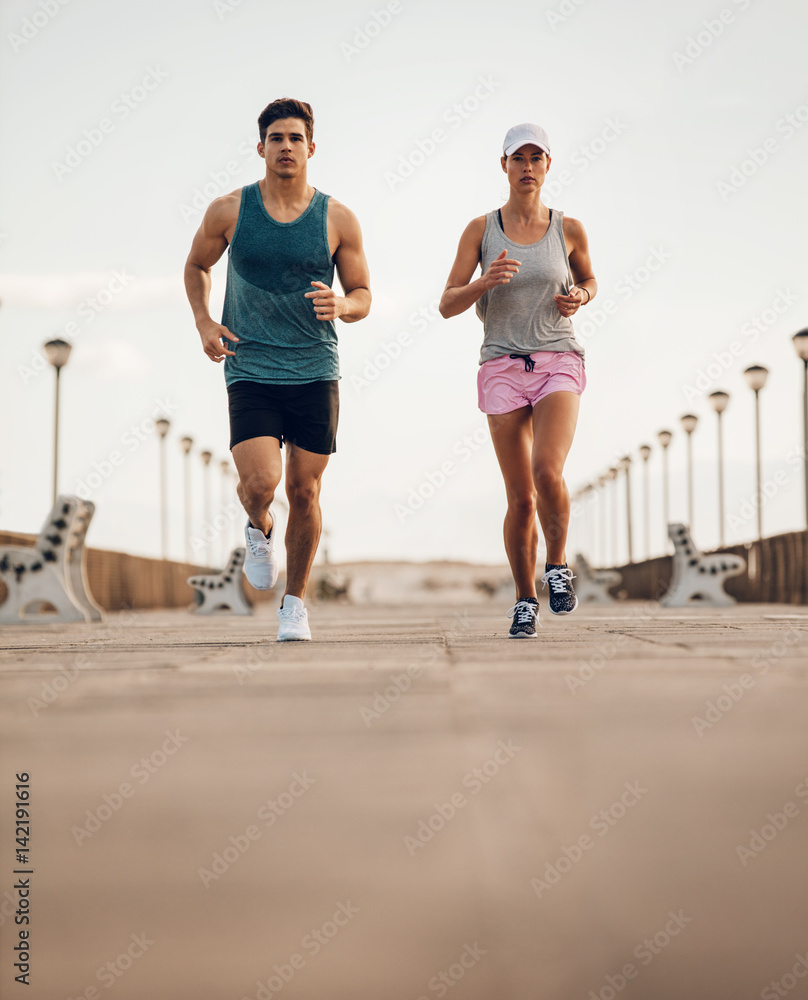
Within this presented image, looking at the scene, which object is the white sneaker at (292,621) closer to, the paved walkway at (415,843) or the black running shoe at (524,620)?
the black running shoe at (524,620)

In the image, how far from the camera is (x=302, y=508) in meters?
5.39

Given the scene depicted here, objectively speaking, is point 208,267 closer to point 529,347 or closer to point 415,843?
point 529,347

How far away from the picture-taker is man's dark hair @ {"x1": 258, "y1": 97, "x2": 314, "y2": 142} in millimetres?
5242

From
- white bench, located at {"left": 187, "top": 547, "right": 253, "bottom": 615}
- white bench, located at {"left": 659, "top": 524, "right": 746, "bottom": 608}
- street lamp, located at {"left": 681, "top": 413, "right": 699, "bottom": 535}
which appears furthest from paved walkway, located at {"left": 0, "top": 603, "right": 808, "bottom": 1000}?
street lamp, located at {"left": 681, "top": 413, "right": 699, "bottom": 535}

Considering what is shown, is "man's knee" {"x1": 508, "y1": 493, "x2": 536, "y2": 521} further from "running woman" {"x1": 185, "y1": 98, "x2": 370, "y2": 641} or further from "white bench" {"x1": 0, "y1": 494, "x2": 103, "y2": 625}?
"white bench" {"x1": 0, "y1": 494, "x2": 103, "y2": 625}

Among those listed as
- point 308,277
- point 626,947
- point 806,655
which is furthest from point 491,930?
point 308,277

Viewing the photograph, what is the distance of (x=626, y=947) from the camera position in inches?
53.3

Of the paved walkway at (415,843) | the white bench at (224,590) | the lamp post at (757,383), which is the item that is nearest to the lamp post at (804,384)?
the lamp post at (757,383)

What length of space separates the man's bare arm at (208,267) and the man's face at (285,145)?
28cm

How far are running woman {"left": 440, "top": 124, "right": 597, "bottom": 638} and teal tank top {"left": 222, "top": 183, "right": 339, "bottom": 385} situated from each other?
0.77 m

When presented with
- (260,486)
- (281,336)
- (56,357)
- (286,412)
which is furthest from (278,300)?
(56,357)

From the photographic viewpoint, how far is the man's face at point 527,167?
18.1ft

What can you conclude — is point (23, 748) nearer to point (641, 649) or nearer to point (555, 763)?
point (555, 763)

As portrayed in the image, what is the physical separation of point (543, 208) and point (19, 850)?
4761 mm
